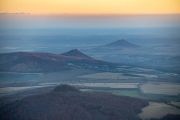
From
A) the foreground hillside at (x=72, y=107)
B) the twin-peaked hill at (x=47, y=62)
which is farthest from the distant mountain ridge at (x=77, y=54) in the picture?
the foreground hillside at (x=72, y=107)

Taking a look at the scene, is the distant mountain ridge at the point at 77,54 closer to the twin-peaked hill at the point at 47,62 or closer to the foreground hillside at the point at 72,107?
the twin-peaked hill at the point at 47,62

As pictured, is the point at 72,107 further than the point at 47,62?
No

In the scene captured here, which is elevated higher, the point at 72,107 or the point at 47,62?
the point at 47,62

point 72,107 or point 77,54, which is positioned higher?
point 77,54

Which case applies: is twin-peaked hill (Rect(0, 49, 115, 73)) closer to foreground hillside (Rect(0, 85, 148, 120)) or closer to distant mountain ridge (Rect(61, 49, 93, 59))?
distant mountain ridge (Rect(61, 49, 93, 59))

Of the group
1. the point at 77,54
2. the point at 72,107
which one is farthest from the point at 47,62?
the point at 72,107

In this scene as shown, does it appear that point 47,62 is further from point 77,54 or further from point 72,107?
point 72,107
